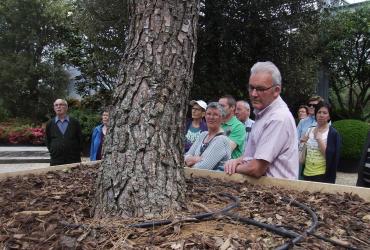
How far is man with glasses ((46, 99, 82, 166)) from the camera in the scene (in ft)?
23.9

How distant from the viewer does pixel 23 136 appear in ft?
56.9

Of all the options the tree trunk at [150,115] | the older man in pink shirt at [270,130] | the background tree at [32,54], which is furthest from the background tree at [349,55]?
the tree trunk at [150,115]

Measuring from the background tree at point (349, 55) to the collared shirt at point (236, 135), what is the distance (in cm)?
923

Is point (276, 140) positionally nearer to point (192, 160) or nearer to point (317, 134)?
point (192, 160)

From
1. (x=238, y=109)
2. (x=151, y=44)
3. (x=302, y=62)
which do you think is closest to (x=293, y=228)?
(x=151, y=44)

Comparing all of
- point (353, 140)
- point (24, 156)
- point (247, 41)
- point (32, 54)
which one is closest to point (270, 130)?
point (353, 140)

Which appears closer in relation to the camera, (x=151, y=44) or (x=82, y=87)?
(x=151, y=44)

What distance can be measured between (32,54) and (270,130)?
20.3 metres

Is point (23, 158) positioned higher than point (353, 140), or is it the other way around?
point (353, 140)

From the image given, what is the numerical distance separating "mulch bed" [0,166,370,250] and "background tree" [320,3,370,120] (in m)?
11.9

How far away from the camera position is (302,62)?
13.2 meters

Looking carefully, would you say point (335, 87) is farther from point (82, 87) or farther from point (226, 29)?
point (82, 87)

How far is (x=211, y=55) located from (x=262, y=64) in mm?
9513

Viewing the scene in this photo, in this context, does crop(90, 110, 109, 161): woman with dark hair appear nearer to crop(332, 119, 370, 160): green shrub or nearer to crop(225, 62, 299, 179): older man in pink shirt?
crop(225, 62, 299, 179): older man in pink shirt
